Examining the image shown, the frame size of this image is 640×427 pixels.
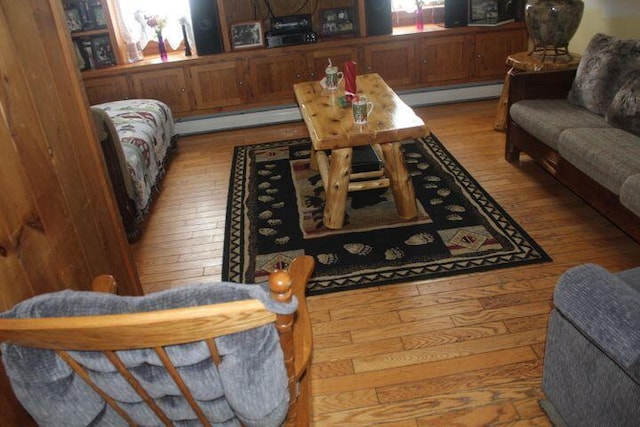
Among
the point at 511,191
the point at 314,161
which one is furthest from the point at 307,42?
the point at 511,191

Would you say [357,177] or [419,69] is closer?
[357,177]

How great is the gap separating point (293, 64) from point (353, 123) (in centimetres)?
198

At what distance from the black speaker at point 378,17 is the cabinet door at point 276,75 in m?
0.67

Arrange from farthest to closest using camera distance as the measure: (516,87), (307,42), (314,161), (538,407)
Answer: (307,42)
(314,161)
(516,87)
(538,407)

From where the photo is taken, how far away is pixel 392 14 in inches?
191

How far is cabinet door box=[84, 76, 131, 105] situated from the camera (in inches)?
170

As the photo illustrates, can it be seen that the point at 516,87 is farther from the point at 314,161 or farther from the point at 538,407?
the point at 538,407

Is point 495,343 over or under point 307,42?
under

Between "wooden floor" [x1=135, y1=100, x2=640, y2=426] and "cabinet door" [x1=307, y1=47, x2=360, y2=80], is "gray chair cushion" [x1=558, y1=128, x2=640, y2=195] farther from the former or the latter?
"cabinet door" [x1=307, y1=47, x2=360, y2=80]

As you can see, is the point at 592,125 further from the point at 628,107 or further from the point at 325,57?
the point at 325,57

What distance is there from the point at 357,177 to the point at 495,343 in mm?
1343

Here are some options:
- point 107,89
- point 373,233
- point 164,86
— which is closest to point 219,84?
point 164,86

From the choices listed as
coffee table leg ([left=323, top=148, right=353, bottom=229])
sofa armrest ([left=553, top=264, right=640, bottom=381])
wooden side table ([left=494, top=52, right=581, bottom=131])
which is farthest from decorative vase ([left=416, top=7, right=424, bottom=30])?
sofa armrest ([left=553, top=264, right=640, bottom=381])

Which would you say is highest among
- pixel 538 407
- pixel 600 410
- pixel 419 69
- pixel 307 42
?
pixel 307 42
